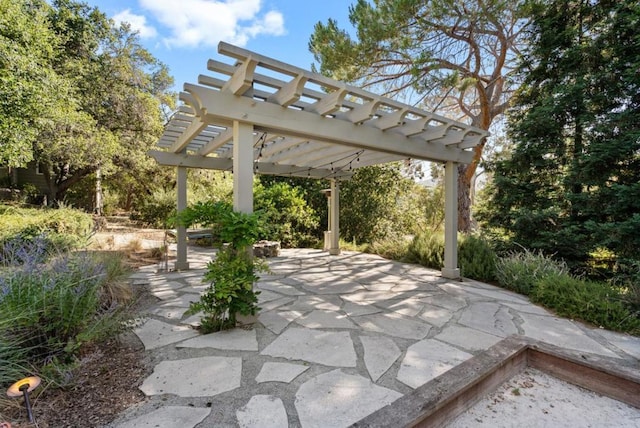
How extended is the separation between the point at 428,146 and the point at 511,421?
344cm

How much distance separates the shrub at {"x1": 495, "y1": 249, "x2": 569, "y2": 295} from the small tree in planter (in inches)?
150

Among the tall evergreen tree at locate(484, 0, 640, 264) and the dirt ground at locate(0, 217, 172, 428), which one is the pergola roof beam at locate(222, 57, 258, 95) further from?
the tall evergreen tree at locate(484, 0, 640, 264)

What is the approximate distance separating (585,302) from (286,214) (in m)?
6.32

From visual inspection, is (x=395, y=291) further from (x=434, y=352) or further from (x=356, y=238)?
(x=356, y=238)

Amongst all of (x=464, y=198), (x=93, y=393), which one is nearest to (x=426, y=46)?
(x=464, y=198)

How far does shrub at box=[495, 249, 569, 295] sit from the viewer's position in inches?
168

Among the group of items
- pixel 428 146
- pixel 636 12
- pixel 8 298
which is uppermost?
pixel 636 12

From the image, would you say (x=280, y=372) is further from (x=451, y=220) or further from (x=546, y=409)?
(x=451, y=220)

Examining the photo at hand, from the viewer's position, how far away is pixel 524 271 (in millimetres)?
4449

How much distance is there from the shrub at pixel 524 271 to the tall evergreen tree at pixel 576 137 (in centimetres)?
91

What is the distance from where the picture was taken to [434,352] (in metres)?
2.39

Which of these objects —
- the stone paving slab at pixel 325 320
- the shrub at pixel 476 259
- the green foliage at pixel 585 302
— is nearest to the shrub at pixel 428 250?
the shrub at pixel 476 259

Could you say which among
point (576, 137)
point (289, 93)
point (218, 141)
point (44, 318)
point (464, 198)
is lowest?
point (44, 318)

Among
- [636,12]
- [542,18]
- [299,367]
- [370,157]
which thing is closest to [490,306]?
[299,367]
